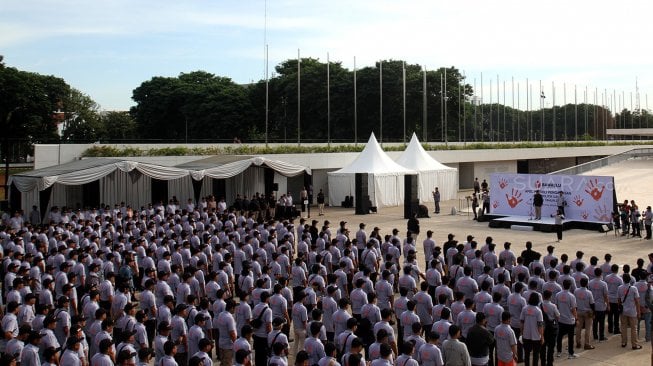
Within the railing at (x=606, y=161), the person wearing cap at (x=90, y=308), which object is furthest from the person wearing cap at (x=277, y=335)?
the railing at (x=606, y=161)

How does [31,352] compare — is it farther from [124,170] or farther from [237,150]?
[237,150]

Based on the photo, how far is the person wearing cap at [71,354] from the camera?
6.99 meters

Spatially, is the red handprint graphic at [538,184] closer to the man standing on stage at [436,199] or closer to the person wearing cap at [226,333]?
the man standing on stage at [436,199]

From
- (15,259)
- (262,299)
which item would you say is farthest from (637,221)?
(15,259)

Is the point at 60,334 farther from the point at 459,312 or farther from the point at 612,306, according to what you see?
the point at 612,306

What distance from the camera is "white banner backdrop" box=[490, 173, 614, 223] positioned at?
23.4 metres

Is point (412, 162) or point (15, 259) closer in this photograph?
point (15, 259)

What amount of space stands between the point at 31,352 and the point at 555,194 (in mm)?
21405

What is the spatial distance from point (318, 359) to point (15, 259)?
26.7ft

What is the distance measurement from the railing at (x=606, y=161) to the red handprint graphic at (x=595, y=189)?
1414cm

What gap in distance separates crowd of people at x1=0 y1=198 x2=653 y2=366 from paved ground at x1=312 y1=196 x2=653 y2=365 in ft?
1.05

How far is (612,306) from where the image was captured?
10969 mm

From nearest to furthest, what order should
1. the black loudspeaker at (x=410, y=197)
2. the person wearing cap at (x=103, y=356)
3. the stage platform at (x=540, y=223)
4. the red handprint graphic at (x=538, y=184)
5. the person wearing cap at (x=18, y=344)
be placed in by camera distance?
the person wearing cap at (x=103, y=356) → the person wearing cap at (x=18, y=344) → the stage platform at (x=540, y=223) → the red handprint graphic at (x=538, y=184) → the black loudspeaker at (x=410, y=197)

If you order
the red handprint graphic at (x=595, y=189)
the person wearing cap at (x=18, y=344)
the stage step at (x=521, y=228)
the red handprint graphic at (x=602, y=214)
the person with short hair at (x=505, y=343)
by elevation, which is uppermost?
the red handprint graphic at (x=595, y=189)
